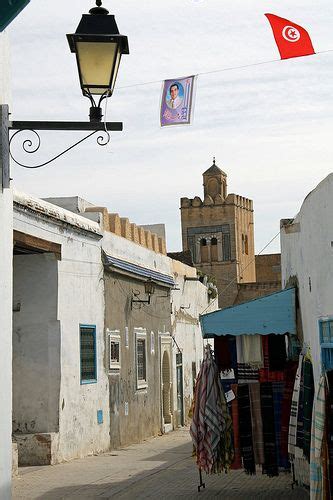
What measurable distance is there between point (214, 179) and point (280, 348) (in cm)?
5733

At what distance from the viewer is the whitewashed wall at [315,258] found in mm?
7602

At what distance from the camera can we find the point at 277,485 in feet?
34.6

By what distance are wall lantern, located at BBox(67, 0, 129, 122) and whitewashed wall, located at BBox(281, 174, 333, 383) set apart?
2.20 metres

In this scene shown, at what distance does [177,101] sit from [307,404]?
452 cm

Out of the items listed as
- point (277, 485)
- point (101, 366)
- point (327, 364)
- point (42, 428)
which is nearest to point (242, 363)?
point (277, 485)

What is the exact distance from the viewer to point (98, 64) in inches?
229

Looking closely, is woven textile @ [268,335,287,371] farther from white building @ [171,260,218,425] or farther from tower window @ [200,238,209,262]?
tower window @ [200,238,209,262]

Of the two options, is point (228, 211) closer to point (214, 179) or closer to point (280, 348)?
point (214, 179)

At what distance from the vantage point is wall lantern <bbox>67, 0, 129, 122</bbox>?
5703mm

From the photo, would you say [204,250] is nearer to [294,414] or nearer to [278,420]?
[278,420]

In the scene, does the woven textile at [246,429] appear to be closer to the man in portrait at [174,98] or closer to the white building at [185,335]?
the man in portrait at [174,98]

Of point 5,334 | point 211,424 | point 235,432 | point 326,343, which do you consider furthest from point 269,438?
point 5,334

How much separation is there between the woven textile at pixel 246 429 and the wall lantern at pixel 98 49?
4.57 metres

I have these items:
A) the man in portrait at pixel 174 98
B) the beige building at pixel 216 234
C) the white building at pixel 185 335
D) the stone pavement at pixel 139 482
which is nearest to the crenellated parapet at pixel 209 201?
the beige building at pixel 216 234
